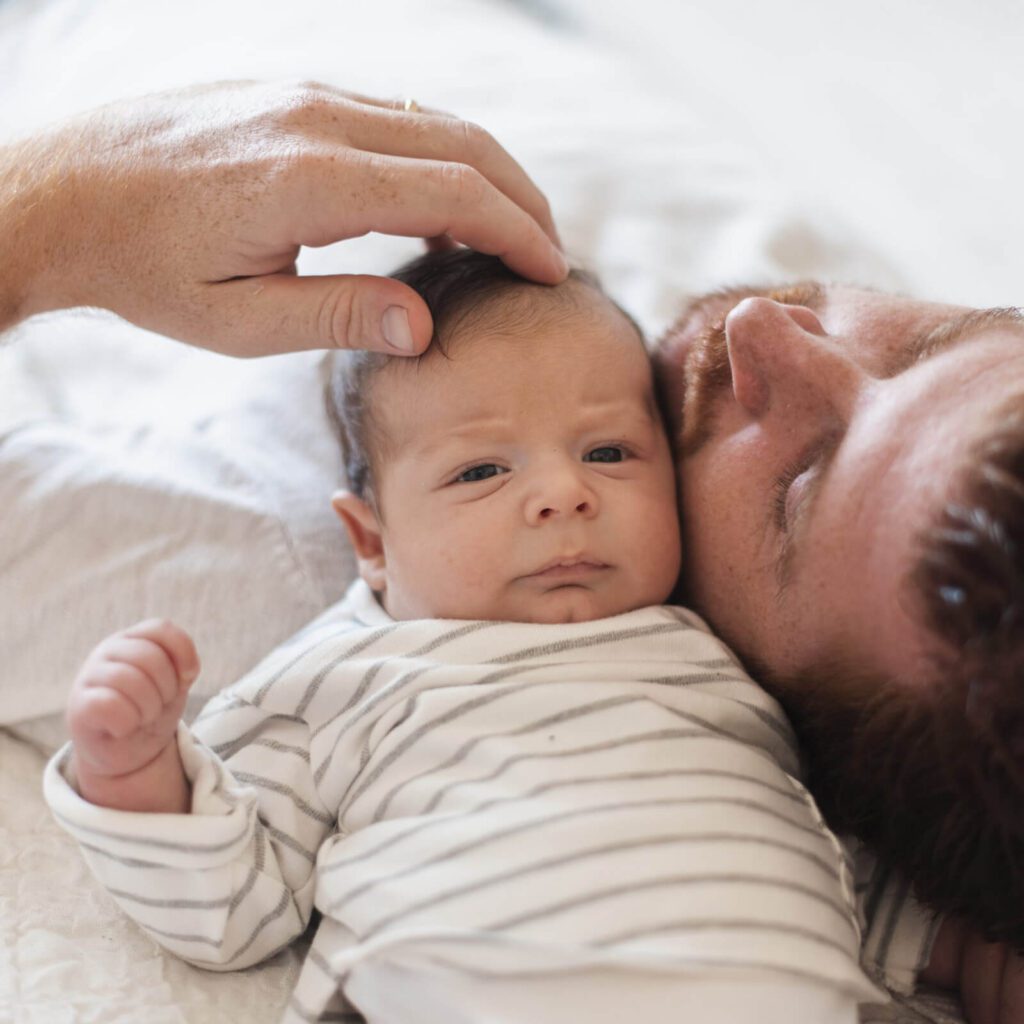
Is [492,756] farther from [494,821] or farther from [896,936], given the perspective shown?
[896,936]

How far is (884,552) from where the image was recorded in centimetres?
86

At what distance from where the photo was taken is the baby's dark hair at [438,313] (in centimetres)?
110

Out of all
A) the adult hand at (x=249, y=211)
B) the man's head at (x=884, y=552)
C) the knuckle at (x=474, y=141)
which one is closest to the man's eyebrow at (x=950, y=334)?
the man's head at (x=884, y=552)

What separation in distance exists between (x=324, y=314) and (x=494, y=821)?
19.3 inches

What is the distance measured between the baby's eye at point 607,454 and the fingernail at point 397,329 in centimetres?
19

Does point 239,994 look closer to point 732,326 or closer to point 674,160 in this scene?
point 732,326

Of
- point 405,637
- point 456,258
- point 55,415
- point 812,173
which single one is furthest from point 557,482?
point 812,173

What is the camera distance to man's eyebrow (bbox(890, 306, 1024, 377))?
3.22 feet

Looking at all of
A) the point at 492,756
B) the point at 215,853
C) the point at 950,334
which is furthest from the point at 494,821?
the point at 950,334

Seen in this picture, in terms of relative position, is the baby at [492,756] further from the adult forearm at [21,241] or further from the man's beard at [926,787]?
the adult forearm at [21,241]

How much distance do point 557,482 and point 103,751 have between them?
0.42 m

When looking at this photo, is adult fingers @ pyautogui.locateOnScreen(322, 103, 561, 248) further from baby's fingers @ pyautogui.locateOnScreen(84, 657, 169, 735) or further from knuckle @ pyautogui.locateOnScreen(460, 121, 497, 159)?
baby's fingers @ pyautogui.locateOnScreen(84, 657, 169, 735)

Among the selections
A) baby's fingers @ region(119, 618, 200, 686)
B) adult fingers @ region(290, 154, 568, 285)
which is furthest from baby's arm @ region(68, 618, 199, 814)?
adult fingers @ region(290, 154, 568, 285)

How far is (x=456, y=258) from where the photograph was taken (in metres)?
1.18
